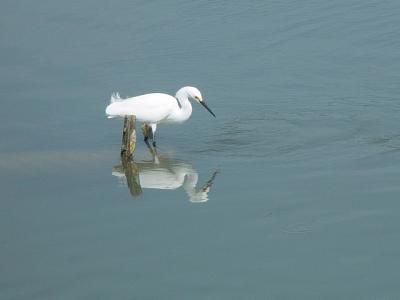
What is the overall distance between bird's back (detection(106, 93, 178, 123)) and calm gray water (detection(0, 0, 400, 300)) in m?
0.45

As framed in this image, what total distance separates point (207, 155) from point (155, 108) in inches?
47.5

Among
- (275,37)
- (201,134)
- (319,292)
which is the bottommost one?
(319,292)

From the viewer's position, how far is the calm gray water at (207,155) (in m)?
8.50

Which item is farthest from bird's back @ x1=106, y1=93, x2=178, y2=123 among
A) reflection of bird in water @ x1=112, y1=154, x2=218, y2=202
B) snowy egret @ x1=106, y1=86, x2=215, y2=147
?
reflection of bird in water @ x1=112, y1=154, x2=218, y2=202

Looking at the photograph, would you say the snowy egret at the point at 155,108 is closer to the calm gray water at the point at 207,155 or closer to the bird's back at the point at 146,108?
the bird's back at the point at 146,108

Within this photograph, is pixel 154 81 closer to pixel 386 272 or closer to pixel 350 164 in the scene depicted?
pixel 350 164

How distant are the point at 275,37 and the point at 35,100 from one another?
453cm

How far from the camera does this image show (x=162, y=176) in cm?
1155

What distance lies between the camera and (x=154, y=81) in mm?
15289

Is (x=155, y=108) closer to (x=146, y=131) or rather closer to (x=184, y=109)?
(x=184, y=109)

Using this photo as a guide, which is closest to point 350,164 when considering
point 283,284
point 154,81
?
point 283,284

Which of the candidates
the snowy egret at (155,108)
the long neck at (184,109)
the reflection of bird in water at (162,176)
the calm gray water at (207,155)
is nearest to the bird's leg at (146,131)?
the snowy egret at (155,108)

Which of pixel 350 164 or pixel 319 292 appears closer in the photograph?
pixel 319 292

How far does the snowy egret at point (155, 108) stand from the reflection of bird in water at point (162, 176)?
600 mm
